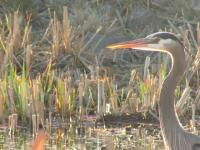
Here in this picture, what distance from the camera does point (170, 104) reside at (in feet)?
20.5

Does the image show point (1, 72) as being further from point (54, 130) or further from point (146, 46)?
point (146, 46)

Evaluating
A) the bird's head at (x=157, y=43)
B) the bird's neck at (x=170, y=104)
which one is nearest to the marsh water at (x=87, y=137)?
the bird's neck at (x=170, y=104)

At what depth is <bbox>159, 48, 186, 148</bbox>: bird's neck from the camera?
622 cm

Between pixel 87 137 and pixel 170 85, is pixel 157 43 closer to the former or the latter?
pixel 170 85

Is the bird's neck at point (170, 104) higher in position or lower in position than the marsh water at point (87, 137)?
higher

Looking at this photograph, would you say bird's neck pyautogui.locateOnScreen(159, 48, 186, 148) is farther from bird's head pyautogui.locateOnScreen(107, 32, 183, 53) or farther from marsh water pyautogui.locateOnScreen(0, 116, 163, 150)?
marsh water pyautogui.locateOnScreen(0, 116, 163, 150)

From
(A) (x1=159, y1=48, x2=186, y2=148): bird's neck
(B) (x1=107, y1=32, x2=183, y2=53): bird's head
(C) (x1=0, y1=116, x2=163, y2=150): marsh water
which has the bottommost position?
(C) (x1=0, y1=116, x2=163, y2=150): marsh water

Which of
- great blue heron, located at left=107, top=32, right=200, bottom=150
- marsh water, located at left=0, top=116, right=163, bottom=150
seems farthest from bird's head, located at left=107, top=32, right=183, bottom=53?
marsh water, located at left=0, top=116, right=163, bottom=150

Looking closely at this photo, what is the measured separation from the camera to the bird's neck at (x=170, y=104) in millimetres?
6219

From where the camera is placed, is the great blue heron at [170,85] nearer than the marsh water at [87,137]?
Yes

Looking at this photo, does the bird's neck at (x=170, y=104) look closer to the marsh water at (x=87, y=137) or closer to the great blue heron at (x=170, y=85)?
the great blue heron at (x=170, y=85)

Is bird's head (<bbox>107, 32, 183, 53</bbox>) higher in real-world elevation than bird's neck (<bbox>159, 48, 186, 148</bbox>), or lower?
higher

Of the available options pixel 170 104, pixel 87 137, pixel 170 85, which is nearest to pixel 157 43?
pixel 170 85

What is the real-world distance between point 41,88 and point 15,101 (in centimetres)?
28
